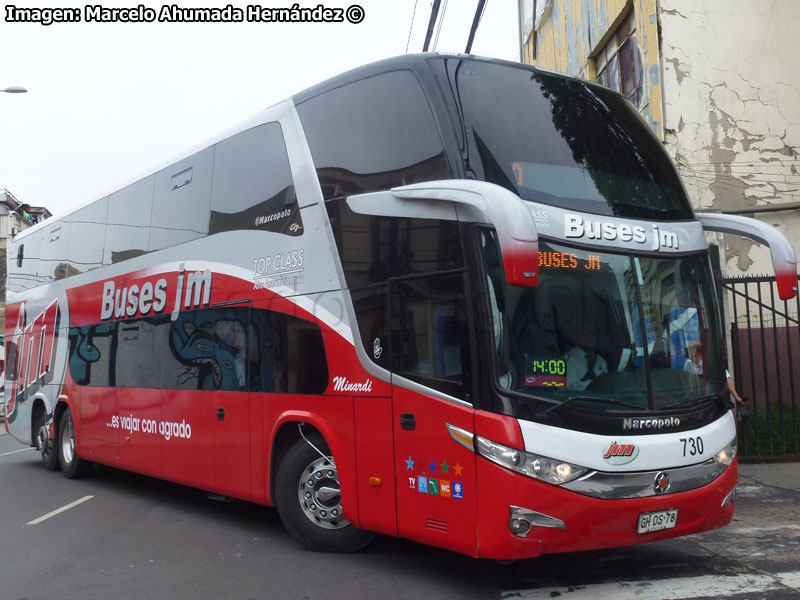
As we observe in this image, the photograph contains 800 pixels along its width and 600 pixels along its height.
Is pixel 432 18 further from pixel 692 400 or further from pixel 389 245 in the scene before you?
pixel 692 400

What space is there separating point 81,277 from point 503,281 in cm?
867

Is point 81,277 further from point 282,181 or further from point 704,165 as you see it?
point 704,165

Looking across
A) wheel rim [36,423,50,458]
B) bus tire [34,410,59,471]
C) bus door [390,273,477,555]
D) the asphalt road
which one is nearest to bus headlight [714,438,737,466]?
the asphalt road

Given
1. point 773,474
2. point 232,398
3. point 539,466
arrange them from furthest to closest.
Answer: point 773,474 < point 232,398 < point 539,466

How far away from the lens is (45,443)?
1409 cm

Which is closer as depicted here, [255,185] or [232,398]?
[255,185]

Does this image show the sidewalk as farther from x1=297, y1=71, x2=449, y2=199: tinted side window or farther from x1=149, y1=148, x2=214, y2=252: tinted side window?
x1=149, y1=148, x2=214, y2=252: tinted side window

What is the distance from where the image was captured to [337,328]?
7.07 m

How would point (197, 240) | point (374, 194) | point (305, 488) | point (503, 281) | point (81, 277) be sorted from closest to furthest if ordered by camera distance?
point (503, 281) < point (374, 194) < point (305, 488) < point (197, 240) < point (81, 277)

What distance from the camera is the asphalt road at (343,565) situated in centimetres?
602

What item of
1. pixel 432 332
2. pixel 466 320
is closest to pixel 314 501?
pixel 432 332

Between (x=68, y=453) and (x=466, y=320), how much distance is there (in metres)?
9.43

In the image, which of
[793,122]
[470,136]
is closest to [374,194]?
[470,136]

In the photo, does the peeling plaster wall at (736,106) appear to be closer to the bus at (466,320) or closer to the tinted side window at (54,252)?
the bus at (466,320)
